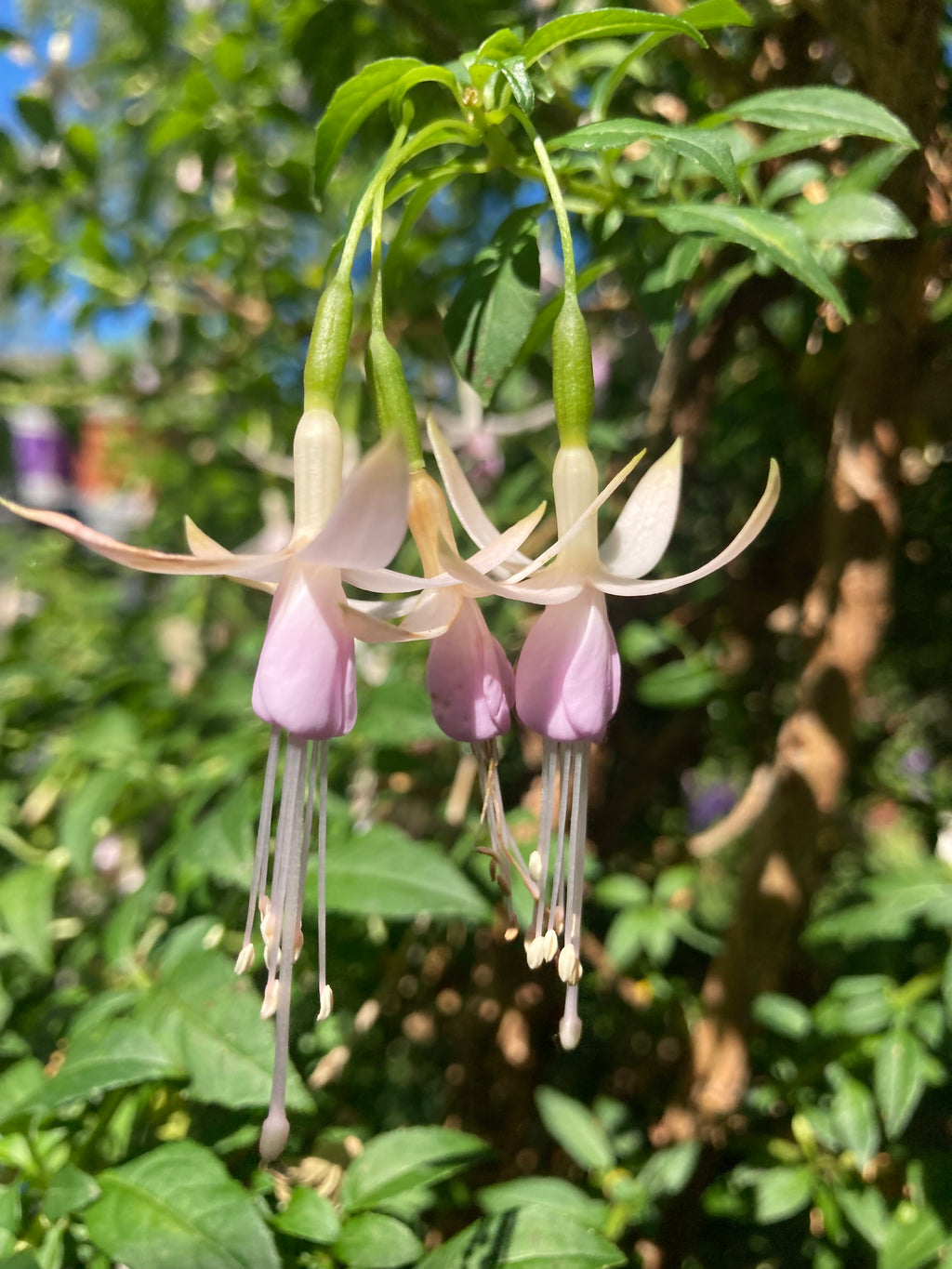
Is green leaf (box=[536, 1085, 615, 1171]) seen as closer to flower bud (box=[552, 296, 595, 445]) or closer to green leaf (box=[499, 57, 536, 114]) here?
flower bud (box=[552, 296, 595, 445])

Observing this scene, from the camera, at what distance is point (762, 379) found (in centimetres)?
94

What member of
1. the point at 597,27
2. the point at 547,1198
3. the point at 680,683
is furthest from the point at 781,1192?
the point at 597,27

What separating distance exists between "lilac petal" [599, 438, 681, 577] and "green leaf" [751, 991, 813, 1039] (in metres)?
0.47

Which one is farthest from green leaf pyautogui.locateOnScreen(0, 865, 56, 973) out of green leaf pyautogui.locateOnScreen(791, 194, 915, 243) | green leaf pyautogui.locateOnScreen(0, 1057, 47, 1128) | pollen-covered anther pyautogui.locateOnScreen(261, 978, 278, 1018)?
green leaf pyautogui.locateOnScreen(791, 194, 915, 243)

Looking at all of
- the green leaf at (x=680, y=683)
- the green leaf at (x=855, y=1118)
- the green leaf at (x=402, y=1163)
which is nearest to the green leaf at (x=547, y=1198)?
the green leaf at (x=402, y=1163)

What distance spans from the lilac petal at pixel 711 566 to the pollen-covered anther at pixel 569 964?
149mm

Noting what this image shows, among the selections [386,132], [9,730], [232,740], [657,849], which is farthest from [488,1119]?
[386,132]

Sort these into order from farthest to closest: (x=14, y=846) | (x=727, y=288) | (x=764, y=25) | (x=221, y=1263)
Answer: (x=14, y=846) < (x=764, y=25) < (x=727, y=288) < (x=221, y=1263)

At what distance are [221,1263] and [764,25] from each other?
85 cm

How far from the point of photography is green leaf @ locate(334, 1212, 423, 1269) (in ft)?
1.53

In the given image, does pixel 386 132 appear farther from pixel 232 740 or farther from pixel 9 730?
pixel 9 730

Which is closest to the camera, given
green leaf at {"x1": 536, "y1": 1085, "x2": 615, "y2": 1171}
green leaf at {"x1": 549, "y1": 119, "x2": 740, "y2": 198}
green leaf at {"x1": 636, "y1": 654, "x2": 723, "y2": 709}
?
green leaf at {"x1": 549, "y1": 119, "x2": 740, "y2": 198}

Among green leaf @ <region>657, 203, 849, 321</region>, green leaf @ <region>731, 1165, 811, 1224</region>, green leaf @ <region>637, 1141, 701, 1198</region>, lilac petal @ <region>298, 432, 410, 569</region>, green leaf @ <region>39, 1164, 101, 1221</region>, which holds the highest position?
green leaf @ <region>657, 203, 849, 321</region>

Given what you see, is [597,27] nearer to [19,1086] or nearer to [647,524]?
[647,524]
